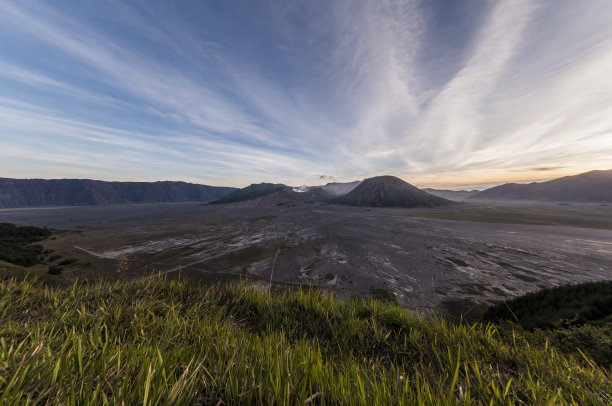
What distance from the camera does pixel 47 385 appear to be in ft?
3.63

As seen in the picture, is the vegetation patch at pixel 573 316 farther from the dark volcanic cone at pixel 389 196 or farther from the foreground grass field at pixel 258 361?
the dark volcanic cone at pixel 389 196

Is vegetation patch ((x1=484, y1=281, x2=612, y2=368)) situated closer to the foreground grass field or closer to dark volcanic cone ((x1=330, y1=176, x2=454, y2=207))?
the foreground grass field

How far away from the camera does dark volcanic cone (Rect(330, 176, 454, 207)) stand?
419 ft

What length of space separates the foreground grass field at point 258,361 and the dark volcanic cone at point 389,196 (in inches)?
5164

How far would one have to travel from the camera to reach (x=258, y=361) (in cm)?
162

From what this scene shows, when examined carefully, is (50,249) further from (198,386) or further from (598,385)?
(598,385)

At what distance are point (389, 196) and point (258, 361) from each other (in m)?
152

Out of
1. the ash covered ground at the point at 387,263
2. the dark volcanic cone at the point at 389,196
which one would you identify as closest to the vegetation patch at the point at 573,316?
the ash covered ground at the point at 387,263

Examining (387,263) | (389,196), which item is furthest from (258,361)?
(389,196)

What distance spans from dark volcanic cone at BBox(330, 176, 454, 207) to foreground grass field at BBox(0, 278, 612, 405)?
131 meters

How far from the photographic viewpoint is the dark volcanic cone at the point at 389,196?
12756 cm

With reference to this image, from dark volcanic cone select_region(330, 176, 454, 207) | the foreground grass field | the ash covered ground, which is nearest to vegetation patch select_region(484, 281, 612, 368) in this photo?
the foreground grass field

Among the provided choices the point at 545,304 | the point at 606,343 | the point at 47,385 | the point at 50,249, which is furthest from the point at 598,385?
the point at 50,249

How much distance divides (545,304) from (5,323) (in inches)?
475
